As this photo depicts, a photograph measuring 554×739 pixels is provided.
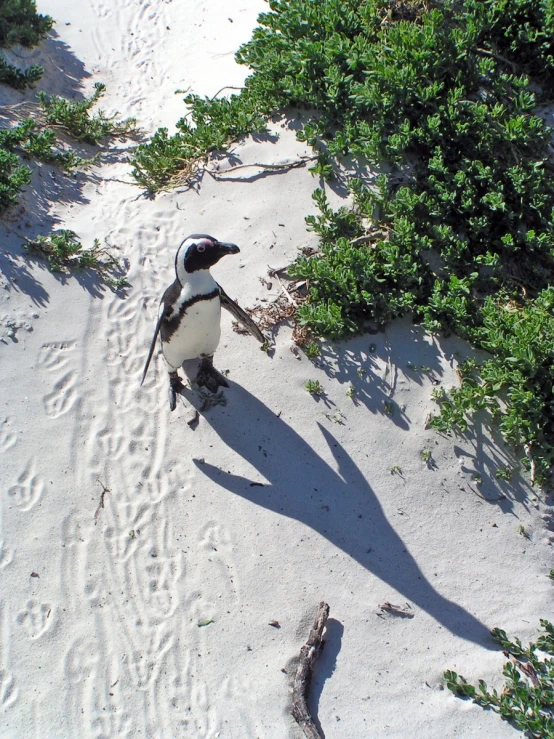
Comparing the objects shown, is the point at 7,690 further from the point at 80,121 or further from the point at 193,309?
the point at 80,121

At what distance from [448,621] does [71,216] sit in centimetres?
397

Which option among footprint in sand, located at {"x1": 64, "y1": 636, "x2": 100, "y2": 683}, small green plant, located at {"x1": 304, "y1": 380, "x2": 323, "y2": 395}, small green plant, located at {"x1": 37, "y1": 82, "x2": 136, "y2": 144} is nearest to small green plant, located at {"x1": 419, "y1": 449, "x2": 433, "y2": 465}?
small green plant, located at {"x1": 304, "y1": 380, "x2": 323, "y2": 395}

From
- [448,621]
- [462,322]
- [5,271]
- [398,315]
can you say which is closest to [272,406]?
[398,315]

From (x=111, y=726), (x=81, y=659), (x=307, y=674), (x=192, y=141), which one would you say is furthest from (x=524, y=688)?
(x=192, y=141)

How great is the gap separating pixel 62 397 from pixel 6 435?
0.40 m

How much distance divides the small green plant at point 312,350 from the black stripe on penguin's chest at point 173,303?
751 mm

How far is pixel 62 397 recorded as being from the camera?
4117mm

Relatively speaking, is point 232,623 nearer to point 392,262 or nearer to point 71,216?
point 392,262

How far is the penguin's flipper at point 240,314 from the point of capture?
12.7ft

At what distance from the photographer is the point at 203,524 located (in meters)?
3.62

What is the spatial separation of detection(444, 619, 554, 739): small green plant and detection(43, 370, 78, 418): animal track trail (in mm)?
2614

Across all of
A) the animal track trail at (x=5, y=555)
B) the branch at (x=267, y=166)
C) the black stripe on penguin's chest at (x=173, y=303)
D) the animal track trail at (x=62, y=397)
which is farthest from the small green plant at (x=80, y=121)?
the animal track trail at (x=5, y=555)

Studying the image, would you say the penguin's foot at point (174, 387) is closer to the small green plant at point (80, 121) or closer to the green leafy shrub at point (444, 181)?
the green leafy shrub at point (444, 181)

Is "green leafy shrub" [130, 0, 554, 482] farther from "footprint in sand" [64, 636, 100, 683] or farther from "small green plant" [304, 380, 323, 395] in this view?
"footprint in sand" [64, 636, 100, 683]
